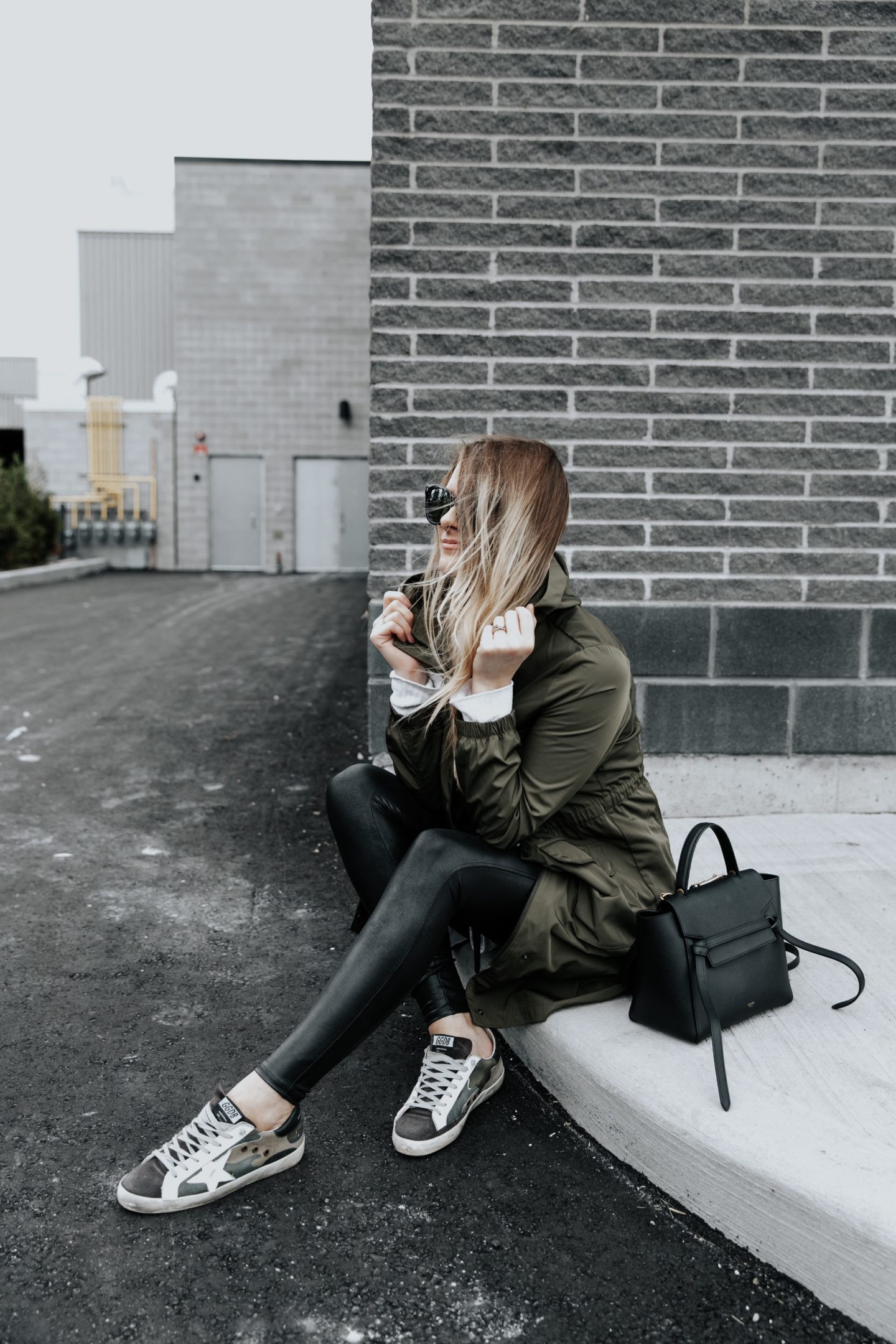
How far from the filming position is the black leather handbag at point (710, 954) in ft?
7.82

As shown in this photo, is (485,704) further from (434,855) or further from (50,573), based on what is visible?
(50,573)

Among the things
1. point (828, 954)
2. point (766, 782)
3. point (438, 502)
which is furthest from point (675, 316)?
point (828, 954)

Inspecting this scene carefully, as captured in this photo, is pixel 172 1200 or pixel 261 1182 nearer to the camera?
pixel 172 1200

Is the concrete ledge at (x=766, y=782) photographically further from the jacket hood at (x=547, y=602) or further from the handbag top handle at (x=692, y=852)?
the jacket hood at (x=547, y=602)

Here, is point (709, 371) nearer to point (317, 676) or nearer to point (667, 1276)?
point (667, 1276)

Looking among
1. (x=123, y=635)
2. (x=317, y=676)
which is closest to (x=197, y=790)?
(x=317, y=676)

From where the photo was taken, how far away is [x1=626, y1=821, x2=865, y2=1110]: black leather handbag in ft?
7.82

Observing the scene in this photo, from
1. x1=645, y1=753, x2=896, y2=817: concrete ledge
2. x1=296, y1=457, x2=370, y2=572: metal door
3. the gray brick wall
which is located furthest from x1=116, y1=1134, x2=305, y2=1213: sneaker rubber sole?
x1=296, y1=457, x2=370, y2=572: metal door

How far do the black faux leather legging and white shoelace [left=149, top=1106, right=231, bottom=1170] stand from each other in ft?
0.48

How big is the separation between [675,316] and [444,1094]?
2953mm

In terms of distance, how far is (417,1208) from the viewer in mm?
2246

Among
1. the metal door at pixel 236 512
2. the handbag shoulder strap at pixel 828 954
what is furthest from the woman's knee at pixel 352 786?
the metal door at pixel 236 512

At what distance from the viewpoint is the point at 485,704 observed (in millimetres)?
2416

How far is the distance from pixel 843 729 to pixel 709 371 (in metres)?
1.48
